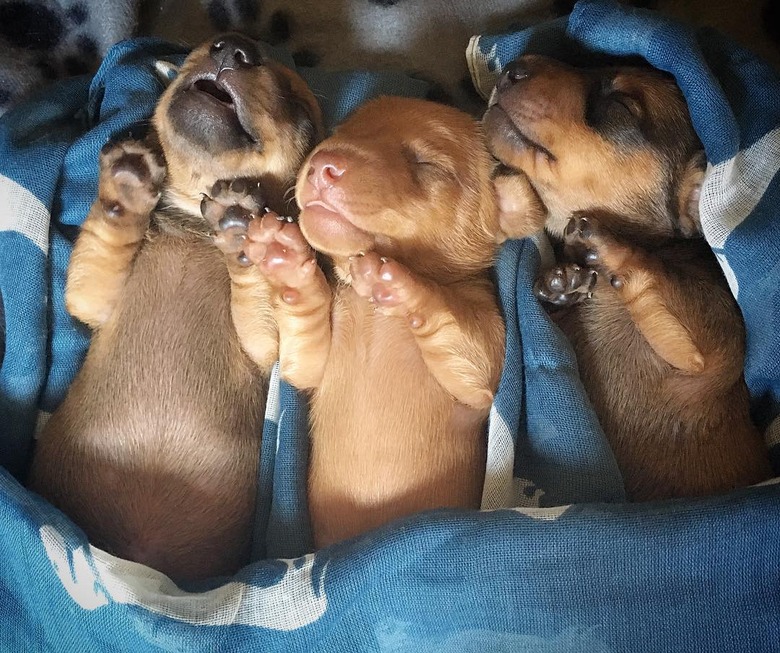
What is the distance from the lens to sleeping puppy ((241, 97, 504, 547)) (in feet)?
5.40

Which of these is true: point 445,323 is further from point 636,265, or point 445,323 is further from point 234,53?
point 234,53

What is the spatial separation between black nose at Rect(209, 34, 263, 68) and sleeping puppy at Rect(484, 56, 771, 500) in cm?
60

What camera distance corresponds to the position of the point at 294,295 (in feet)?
5.65

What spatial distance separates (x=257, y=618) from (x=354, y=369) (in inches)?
23.4

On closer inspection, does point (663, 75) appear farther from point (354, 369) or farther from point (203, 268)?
point (203, 268)

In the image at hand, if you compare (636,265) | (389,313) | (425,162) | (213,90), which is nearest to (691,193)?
(636,265)

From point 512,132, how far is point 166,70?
1.01 m

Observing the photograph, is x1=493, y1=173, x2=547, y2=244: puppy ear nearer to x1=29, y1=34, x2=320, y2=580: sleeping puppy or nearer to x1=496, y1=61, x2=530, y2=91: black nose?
x1=496, y1=61, x2=530, y2=91: black nose

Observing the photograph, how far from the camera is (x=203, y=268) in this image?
196 cm

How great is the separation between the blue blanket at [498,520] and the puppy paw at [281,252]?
0.35 meters

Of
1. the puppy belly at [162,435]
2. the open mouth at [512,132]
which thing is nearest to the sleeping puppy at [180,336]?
the puppy belly at [162,435]

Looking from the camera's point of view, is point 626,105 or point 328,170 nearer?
point 328,170

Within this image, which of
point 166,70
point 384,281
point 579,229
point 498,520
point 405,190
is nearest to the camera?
point 498,520

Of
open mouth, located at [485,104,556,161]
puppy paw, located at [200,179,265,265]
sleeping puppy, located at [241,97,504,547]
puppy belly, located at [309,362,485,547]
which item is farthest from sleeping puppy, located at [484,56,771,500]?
puppy paw, located at [200,179,265,265]
